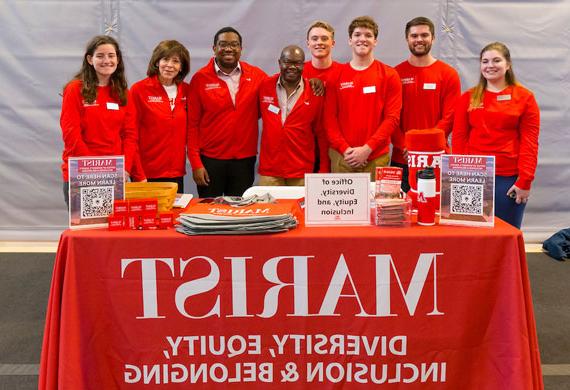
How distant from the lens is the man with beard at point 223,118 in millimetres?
3213

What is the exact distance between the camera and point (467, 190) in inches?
69.1

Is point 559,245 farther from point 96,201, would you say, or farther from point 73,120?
point 96,201

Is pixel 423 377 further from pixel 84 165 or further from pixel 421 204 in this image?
pixel 84 165

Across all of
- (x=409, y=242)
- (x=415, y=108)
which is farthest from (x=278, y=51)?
(x=409, y=242)

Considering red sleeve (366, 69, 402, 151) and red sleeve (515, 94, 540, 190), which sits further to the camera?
red sleeve (366, 69, 402, 151)

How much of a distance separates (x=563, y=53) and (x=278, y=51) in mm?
2074

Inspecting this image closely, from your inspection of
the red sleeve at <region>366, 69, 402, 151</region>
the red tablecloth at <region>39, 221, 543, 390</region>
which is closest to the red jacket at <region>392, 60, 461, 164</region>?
the red sleeve at <region>366, 69, 402, 151</region>

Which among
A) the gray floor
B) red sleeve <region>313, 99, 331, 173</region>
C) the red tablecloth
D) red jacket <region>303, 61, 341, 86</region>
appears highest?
red jacket <region>303, 61, 341, 86</region>

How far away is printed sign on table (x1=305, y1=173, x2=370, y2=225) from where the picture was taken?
1.77 meters

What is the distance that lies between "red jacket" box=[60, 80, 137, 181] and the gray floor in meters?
0.76

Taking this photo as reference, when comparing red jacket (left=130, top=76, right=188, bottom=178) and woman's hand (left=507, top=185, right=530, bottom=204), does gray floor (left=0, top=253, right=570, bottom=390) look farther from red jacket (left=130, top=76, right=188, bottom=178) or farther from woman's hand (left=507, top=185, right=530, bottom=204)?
red jacket (left=130, top=76, right=188, bottom=178)

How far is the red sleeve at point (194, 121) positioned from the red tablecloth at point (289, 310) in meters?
1.57

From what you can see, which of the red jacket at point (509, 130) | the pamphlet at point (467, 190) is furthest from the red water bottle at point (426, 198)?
the red jacket at point (509, 130)

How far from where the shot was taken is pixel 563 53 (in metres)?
4.18
